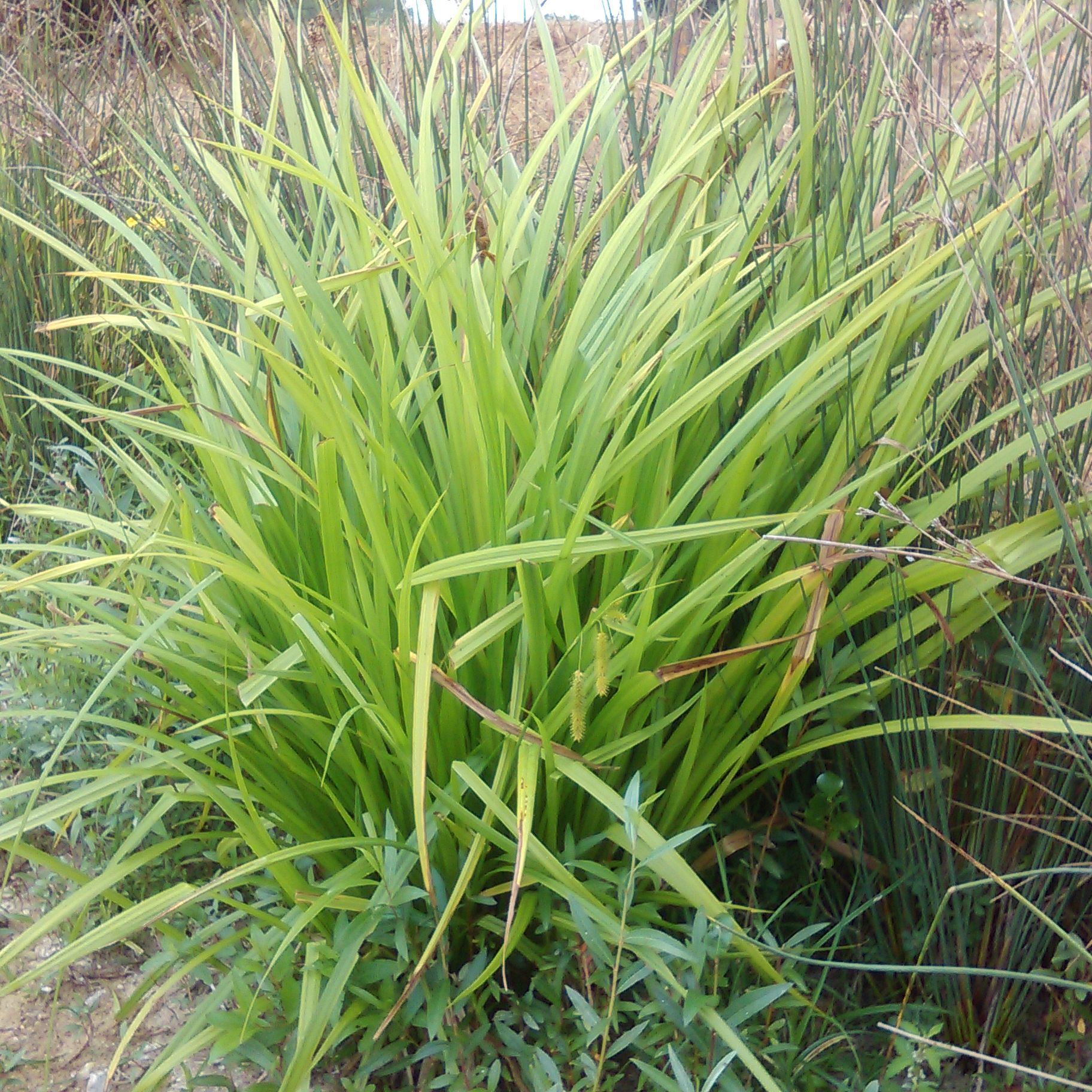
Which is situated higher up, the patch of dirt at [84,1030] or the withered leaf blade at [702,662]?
the withered leaf blade at [702,662]

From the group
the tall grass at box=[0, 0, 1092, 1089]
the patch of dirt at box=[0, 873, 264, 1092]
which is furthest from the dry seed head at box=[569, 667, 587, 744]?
the patch of dirt at box=[0, 873, 264, 1092]

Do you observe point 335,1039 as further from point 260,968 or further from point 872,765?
point 872,765

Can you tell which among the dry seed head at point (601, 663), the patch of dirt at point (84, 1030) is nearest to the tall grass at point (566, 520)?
the dry seed head at point (601, 663)

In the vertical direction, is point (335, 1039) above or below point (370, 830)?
below

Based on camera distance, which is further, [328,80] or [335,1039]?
[328,80]

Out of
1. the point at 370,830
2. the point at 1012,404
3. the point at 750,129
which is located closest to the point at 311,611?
the point at 370,830

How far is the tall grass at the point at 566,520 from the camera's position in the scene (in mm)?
1137

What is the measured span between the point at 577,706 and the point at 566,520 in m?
0.25

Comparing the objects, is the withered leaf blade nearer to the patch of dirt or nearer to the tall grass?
the tall grass

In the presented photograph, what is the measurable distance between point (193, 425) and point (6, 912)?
2.72 ft

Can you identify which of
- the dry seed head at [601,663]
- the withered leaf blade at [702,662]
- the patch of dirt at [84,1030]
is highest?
the dry seed head at [601,663]

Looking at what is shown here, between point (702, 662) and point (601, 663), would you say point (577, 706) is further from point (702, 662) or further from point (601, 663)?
point (702, 662)

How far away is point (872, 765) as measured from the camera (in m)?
1.40

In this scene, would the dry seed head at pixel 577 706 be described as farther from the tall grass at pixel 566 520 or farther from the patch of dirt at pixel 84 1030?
the patch of dirt at pixel 84 1030
